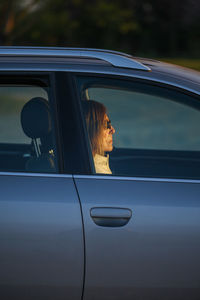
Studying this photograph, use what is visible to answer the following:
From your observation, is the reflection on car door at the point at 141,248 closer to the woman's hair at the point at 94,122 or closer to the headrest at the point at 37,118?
the woman's hair at the point at 94,122

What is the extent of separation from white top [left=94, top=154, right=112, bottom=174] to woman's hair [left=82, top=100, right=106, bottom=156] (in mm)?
28

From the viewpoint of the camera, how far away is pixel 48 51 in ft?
10.0

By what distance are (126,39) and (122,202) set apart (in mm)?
45395

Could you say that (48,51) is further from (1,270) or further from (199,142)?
(199,142)

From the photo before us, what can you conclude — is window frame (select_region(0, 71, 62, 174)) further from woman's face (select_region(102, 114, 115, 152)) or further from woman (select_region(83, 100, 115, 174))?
woman's face (select_region(102, 114, 115, 152))

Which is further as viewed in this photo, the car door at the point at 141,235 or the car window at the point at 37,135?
the car window at the point at 37,135

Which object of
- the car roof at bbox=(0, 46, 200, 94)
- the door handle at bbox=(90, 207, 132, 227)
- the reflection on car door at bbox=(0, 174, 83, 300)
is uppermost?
the car roof at bbox=(0, 46, 200, 94)

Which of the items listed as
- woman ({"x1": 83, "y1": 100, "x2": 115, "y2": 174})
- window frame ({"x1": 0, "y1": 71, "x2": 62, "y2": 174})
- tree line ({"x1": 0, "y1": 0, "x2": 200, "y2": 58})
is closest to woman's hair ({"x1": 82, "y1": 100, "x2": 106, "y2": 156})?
woman ({"x1": 83, "y1": 100, "x2": 115, "y2": 174})

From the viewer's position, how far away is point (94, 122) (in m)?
2.93

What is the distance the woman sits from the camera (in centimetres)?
287

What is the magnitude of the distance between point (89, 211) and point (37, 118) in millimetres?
637

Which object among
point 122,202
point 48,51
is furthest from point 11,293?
point 48,51

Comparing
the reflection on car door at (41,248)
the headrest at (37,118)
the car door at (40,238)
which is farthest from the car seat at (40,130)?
the reflection on car door at (41,248)

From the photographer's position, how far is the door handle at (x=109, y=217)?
8.50ft
